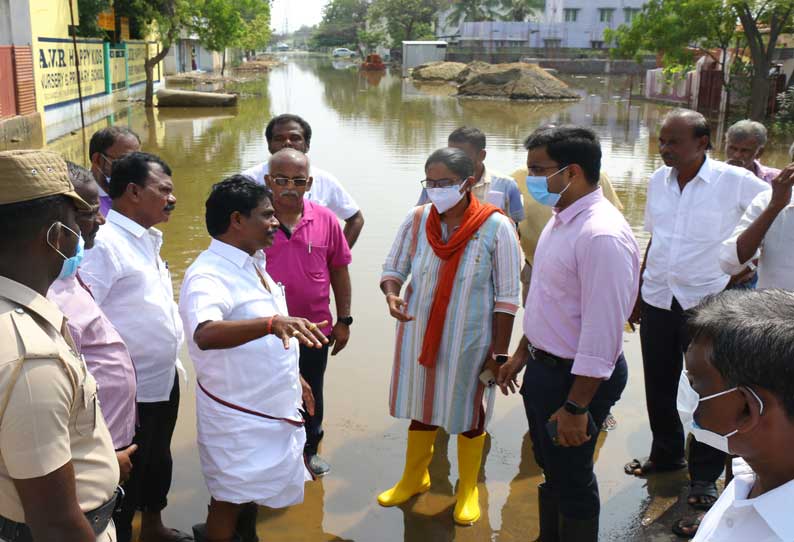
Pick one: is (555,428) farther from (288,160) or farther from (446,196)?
(288,160)

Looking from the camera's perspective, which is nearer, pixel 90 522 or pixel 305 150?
pixel 90 522

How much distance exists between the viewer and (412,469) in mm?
3562

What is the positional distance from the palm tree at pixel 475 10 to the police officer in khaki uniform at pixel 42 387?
7404 cm

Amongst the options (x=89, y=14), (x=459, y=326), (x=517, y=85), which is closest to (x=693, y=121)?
(x=459, y=326)

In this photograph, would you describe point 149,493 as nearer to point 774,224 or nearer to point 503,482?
point 503,482

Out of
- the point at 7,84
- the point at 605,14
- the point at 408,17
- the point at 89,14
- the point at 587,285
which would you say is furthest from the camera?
the point at 408,17

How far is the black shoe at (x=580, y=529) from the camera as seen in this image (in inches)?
110

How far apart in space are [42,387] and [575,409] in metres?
1.79


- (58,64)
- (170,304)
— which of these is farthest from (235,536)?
(58,64)

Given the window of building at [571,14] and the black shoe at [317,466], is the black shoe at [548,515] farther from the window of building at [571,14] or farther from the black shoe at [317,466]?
the window of building at [571,14]

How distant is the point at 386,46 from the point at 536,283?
3132 inches

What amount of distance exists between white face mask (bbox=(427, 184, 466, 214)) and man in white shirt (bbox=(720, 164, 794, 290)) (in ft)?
4.05

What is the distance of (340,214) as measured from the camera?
4566mm

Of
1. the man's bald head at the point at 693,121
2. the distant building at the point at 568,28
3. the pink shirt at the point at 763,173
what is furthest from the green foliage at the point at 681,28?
the distant building at the point at 568,28
